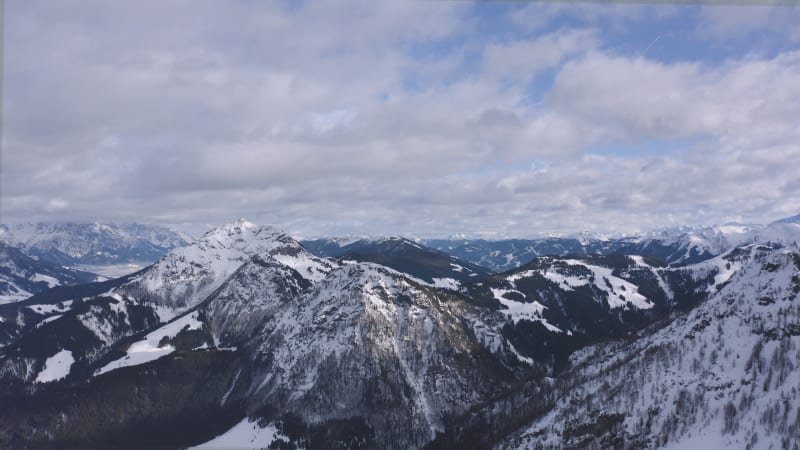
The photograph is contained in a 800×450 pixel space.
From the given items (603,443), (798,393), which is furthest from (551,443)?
(798,393)

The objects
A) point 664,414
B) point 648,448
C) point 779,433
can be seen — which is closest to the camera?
point 779,433

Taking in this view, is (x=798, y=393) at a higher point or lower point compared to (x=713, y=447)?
higher

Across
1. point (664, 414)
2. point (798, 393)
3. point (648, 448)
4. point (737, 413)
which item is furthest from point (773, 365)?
point (648, 448)

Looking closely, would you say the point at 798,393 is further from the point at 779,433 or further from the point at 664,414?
the point at 664,414

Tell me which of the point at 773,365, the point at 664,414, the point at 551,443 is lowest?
the point at 551,443

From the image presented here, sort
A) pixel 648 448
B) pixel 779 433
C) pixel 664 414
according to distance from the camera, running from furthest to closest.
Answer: pixel 664 414 → pixel 648 448 → pixel 779 433

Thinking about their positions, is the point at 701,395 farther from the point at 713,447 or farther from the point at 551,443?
the point at 551,443

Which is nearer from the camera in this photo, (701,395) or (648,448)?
(648,448)

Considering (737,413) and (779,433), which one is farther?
(737,413)

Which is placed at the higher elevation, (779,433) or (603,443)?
(779,433)
